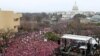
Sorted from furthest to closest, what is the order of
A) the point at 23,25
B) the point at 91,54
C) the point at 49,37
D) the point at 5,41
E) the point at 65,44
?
the point at 23,25, the point at 49,37, the point at 5,41, the point at 65,44, the point at 91,54

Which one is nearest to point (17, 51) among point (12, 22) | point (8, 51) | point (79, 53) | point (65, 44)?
point (8, 51)

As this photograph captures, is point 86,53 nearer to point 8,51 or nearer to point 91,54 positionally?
point 91,54

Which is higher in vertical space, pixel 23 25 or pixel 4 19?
pixel 4 19

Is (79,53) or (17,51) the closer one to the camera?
(79,53)

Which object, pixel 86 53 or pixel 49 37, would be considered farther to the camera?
pixel 49 37

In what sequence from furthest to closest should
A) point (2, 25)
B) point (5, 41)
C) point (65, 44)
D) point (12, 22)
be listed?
point (12, 22) → point (2, 25) → point (5, 41) → point (65, 44)

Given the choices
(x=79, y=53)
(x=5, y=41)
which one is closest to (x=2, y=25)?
(x=5, y=41)

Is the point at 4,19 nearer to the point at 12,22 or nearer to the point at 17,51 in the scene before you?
the point at 12,22

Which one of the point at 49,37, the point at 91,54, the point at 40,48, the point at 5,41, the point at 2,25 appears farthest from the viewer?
the point at 2,25

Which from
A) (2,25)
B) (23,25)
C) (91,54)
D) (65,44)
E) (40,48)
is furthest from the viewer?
(23,25)
